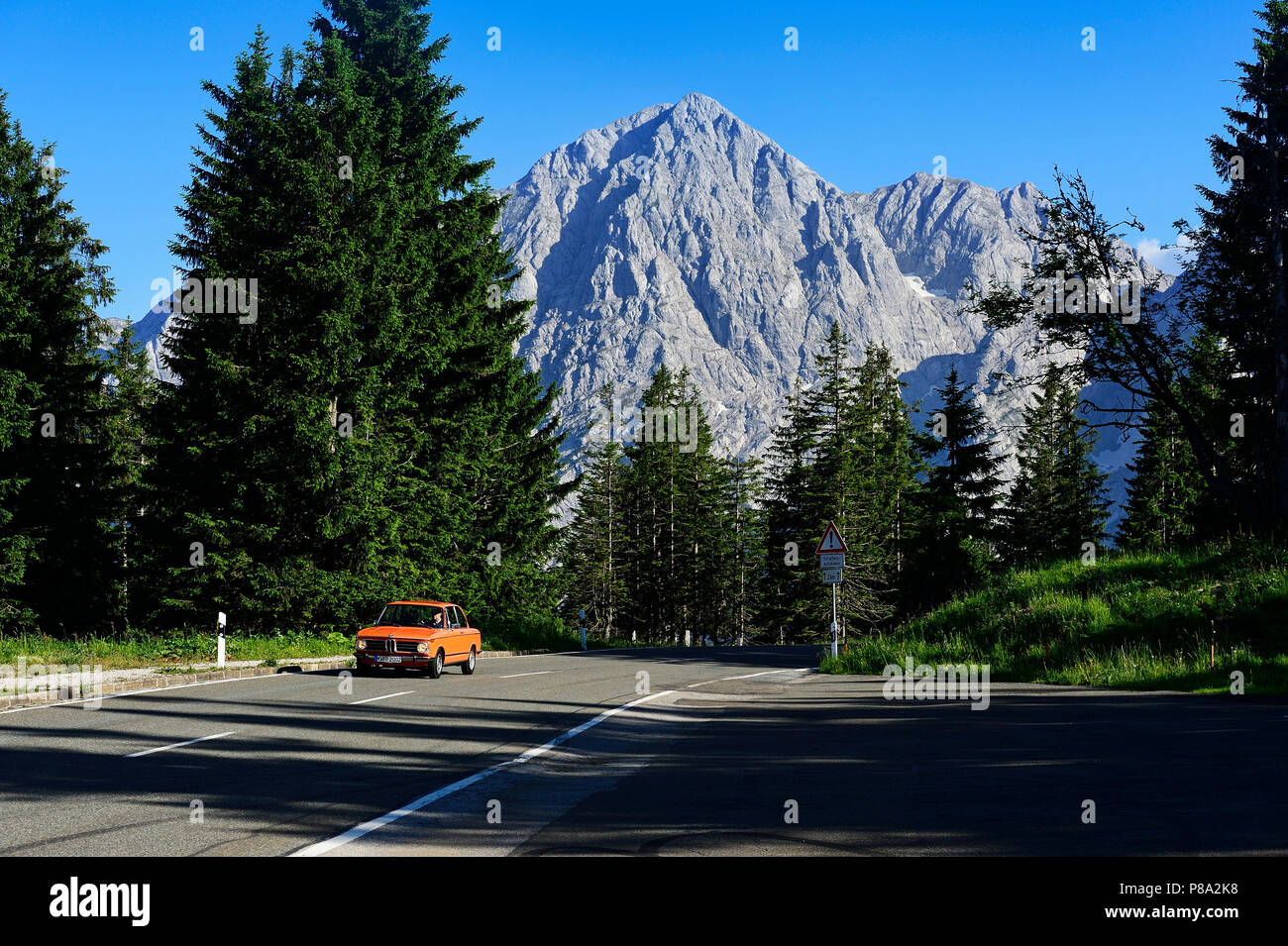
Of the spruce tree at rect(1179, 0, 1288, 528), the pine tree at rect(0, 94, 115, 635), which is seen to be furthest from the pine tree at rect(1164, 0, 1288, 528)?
the pine tree at rect(0, 94, 115, 635)

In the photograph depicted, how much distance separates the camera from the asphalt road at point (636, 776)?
619cm

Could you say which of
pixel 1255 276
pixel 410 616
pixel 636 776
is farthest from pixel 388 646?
pixel 1255 276

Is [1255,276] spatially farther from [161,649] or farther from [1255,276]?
[161,649]

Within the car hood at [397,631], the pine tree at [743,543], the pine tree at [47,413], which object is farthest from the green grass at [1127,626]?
the pine tree at [743,543]

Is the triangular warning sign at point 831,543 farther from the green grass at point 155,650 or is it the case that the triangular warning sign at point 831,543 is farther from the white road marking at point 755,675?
the green grass at point 155,650

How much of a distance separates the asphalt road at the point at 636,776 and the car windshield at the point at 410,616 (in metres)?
4.58

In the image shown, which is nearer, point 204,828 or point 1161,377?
point 204,828

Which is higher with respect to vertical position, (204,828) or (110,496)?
(110,496)

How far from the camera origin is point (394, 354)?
99.1ft

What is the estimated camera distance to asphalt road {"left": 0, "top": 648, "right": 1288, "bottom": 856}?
20.3 feet
